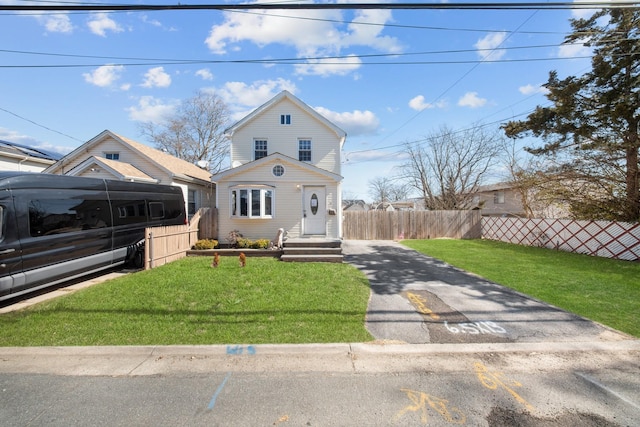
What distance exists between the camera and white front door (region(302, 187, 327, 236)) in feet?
44.1

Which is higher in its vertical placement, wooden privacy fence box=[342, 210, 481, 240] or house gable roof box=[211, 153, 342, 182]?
house gable roof box=[211, 153, 342, 182]

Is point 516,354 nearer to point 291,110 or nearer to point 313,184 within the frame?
point 313,184

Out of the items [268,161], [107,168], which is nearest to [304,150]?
[268,161]

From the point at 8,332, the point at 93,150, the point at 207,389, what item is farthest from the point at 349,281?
the point at 93,150

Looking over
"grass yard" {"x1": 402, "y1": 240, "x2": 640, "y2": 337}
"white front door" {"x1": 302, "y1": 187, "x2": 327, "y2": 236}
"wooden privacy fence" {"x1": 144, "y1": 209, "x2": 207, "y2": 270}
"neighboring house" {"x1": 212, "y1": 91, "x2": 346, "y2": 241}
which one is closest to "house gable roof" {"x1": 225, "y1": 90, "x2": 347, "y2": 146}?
"neighboring house" {"x1": 212, "y1": 91, "x2": 346, "y2": 241}

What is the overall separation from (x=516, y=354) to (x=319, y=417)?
9.67 ft

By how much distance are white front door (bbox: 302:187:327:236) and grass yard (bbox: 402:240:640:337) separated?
4887mm

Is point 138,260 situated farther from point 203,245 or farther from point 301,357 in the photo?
point 301,357

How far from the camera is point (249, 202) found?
41.6 feet

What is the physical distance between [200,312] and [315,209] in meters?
8.63

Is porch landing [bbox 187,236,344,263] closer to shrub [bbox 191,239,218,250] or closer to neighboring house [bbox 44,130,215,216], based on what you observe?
shrub [bbox 191,239,218,250]

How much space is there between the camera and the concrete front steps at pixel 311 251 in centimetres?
1047

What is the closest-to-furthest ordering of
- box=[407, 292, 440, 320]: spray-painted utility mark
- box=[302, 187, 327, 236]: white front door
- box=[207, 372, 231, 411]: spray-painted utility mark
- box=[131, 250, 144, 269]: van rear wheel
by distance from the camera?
1. box=[207, 372, 231, 411]: spray-painted utility mark
2. box=[407, 292, 440, 320]: spray-painted utility mark
3. box=[131, 250, 144, 269]: van rear wheel
4. box=[302, 187, 327, 236]: white front door

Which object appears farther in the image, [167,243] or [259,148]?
[259,148]
